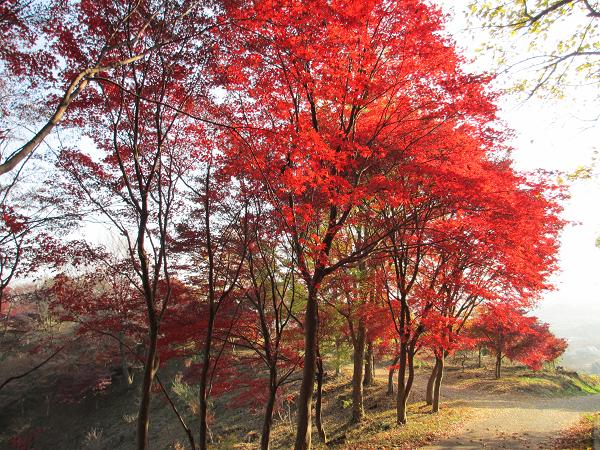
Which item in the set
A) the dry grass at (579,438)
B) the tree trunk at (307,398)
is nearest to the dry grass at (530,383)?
the dry grass at (579,438)

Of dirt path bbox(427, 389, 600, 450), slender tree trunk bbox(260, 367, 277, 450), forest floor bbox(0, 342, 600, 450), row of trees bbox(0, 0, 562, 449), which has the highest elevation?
row of trees bbox(0, 0, 562, 449)

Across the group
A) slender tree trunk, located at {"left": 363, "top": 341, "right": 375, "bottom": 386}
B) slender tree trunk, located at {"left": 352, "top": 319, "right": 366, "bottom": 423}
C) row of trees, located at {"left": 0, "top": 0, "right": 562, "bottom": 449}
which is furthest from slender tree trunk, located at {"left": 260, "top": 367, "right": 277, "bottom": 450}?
slender tree trunk, located at {"left": 363, "top": 341, "right": 375, "bottom": 386}

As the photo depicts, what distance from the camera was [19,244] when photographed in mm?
8664

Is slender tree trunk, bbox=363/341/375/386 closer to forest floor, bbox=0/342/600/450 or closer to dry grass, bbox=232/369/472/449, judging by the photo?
dry grass, bbox=232/369/472/449

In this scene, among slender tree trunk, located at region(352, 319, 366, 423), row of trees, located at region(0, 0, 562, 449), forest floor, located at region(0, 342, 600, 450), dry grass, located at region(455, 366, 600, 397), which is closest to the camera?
row of trees, located at region(0, 0, 562, 449)

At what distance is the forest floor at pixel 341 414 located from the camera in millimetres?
10070

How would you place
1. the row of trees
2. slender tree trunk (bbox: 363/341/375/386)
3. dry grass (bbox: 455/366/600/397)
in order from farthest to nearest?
dry grass (bbox: 455/366/600/397), slender tree trunk (bbox: 363/341/375/386), the row of trees

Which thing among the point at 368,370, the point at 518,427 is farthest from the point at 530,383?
the point at 518,427

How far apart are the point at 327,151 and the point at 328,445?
8916 millimetres

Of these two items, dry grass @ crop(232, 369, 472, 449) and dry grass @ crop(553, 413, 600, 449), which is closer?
dry grass @ crop(553, 413, 600, 449)

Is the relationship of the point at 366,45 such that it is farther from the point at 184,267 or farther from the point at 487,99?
the point at 184,267

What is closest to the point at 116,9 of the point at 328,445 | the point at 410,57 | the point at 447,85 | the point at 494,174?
the point at 410,57

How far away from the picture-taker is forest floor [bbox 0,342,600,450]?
10.1 metres

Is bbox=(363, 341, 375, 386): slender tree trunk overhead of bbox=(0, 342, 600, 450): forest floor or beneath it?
overhead
